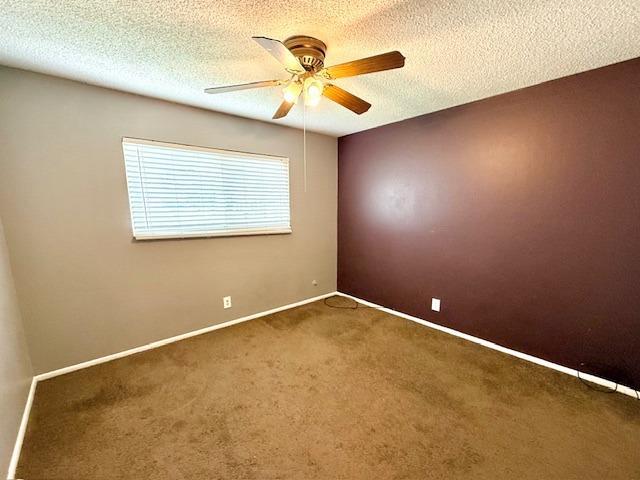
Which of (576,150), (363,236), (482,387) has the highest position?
(576,150)

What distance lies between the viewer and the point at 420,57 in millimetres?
1697

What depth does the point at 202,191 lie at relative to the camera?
104 inches

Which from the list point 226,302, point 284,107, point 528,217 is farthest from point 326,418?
point 528,217

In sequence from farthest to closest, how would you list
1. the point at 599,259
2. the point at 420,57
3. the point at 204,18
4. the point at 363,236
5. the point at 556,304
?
the point at 363,236, the point at 556,304, the point at 599,259, the point at 420,57, the point at 204,18

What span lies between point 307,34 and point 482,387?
258 centimetres

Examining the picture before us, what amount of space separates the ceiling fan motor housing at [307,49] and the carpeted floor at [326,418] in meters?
2.11

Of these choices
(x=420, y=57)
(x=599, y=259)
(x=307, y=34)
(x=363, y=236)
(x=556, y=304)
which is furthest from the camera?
(x=363, y=236)

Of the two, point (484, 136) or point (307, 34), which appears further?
point (484, 136)

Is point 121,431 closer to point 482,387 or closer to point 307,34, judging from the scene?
point 482,387

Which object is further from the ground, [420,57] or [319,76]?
[420,57]

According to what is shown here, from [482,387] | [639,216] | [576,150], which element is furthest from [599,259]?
[482,387]

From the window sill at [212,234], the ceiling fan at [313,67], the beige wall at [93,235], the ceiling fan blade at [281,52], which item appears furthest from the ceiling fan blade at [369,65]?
the window sill at [212,234]

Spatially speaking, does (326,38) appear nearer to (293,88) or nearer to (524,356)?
(293,88)

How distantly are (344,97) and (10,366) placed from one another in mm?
2522
